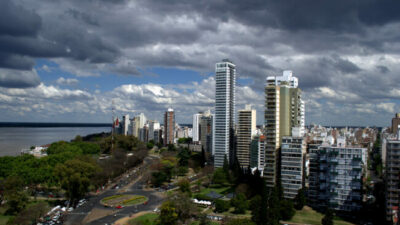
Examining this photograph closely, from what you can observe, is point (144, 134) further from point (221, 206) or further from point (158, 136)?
point (221, 206)

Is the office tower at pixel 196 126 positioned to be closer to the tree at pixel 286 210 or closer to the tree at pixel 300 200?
the tree at pixel 300 200

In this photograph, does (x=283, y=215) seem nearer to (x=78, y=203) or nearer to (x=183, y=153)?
(x=78, y=203)

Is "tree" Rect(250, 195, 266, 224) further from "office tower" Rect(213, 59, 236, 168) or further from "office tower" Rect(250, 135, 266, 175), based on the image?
"office tower" Rect(213, 59, 236, 168)

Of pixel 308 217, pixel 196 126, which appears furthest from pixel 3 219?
pixel 196 126

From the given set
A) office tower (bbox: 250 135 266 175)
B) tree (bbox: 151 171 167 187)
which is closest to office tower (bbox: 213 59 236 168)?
office tower (bbox: 250 135 266 175)

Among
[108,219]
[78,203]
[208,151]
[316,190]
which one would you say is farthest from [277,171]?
[208,151]
